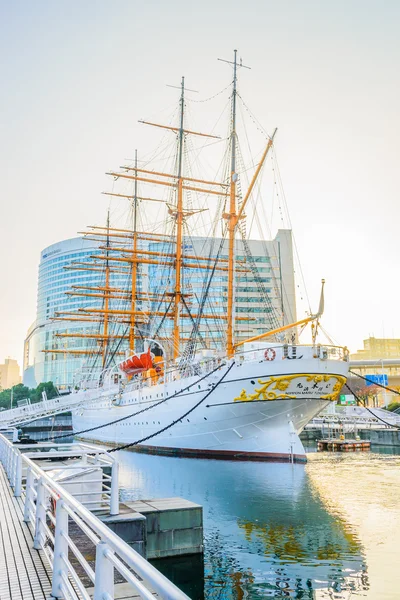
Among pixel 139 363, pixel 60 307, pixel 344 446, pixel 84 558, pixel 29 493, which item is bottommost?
pixel 344 446

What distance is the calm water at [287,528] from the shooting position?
9148 millimetres

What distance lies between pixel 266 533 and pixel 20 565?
8319mm

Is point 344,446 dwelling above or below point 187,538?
below

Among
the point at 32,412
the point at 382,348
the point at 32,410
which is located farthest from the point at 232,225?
the point at 382,348

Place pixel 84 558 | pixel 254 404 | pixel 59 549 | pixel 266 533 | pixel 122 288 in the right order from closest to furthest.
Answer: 1. pixel 59 549
2. pixel 84 558
3. pixel 266 533
4. pixel 254 404
5. pixel 122 288

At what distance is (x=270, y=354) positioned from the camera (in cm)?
2506

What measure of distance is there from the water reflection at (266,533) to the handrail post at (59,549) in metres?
4.57

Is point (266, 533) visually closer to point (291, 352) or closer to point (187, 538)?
point (187, 538)

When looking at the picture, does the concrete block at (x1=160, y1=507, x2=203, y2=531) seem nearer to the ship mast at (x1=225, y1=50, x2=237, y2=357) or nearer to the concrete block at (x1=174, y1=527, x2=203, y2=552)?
the concrete block at (x1=174, y1=527, x2=203, y2=552)

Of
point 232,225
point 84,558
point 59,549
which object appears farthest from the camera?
point 232,225

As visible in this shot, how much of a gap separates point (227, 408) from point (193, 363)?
4.17m

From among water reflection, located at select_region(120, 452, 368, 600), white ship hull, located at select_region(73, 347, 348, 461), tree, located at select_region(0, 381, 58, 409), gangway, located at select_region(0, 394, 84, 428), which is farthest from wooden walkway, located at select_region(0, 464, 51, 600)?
tree, located at select_region(0, 381, 58, 409)

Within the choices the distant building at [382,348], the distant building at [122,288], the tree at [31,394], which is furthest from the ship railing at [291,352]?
the distant building at [382,348]

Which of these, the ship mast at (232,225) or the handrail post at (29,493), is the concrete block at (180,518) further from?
the ship mast at (232,225)
